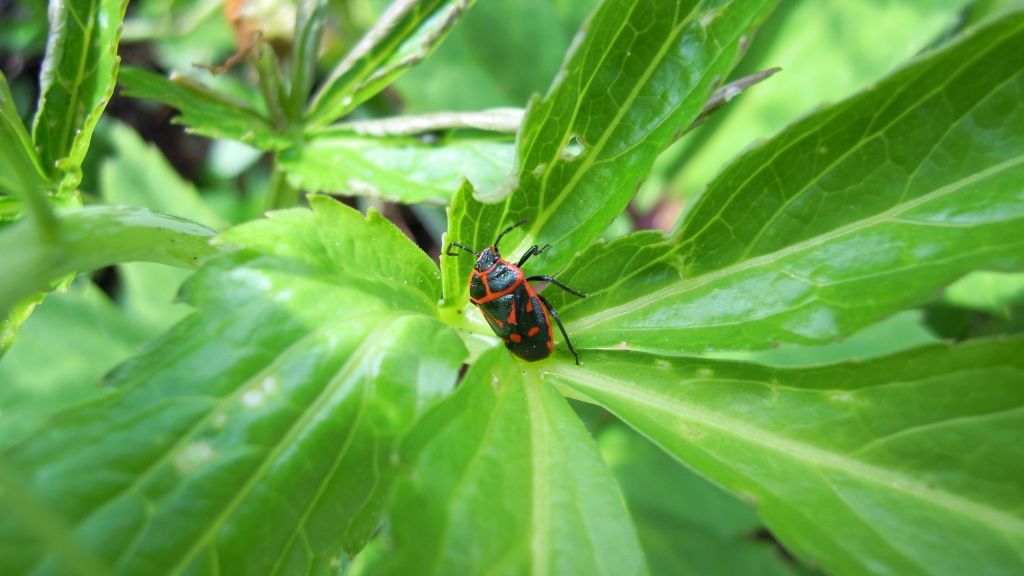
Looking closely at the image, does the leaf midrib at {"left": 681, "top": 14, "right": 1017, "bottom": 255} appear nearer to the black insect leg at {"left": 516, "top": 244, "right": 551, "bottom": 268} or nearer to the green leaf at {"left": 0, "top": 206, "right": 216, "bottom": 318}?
the black insect leg at {"left": 516, "top": 244, "right": 551, "bottom": 268}

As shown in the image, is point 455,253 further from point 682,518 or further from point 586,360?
point 682,518

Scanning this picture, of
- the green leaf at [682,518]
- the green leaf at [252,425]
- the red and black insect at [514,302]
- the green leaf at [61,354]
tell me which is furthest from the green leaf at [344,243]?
the green leaf at [682,518]

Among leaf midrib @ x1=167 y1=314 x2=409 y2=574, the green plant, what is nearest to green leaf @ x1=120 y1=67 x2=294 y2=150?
the green plant

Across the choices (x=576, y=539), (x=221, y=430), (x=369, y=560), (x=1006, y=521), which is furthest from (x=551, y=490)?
(x=369, y=560)

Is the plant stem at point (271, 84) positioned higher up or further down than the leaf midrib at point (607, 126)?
higher up

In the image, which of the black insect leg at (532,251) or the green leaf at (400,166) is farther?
the green leaf at (400,166)

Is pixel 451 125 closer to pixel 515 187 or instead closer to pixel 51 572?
pixel 515 187

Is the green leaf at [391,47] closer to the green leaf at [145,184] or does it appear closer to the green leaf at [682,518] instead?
the green leaf at [145,184]
